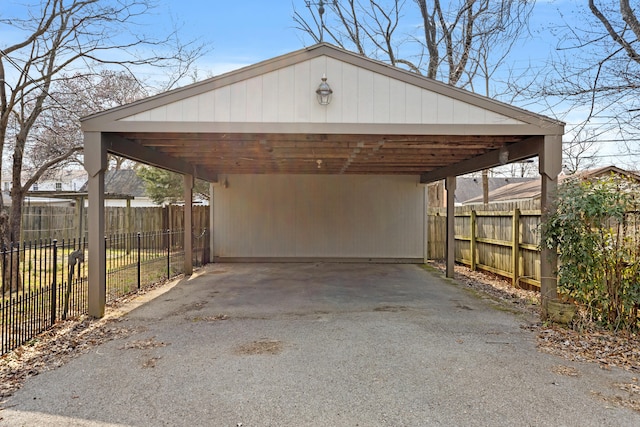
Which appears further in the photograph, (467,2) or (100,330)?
(467,2)

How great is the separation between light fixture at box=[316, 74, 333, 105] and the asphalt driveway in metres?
2.88

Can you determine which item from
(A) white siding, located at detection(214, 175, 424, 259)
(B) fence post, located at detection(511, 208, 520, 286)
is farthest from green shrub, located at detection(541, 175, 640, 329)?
(A) white siding, located at detection(214, 175, 424, 259)

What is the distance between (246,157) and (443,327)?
5.24 m

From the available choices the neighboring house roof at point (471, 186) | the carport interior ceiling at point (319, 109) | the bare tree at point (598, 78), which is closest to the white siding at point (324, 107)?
the carport interior ceiling at point (319, 109)

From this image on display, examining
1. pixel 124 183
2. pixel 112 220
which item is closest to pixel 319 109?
pixel 112 220

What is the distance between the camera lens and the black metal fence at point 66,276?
461 cm

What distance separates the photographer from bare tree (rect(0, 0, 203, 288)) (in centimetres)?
761

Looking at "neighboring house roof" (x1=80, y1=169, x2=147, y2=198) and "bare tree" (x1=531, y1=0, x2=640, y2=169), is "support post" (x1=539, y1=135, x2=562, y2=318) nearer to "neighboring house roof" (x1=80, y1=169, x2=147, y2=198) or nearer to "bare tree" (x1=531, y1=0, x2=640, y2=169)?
"bare tree" (x1=531, y1=0, x2=640, y2=169)

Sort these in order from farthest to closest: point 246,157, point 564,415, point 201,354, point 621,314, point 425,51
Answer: point 425,51, point 246,157, point 621,314, point 201,354, point 564,415

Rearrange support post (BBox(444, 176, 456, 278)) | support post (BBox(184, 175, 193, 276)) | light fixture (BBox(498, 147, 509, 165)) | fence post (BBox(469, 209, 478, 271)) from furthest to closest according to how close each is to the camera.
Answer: fence post (BBox(469, 209, 478, 271)) → support post (BBox(184, 175, 193, 276)) → support post (BBox(444, 176, 456, 278)) → light fixture (BBox(498, 147, 509, 165))

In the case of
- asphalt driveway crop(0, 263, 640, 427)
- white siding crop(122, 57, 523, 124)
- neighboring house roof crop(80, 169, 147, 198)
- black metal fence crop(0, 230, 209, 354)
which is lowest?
asphalt driveway crop(0, 263, 640, 427)

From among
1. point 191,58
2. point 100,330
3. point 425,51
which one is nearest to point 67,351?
point 100,330

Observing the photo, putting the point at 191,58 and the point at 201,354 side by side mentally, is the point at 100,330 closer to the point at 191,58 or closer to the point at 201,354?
the point at 201,354

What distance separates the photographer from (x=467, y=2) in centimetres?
1356
